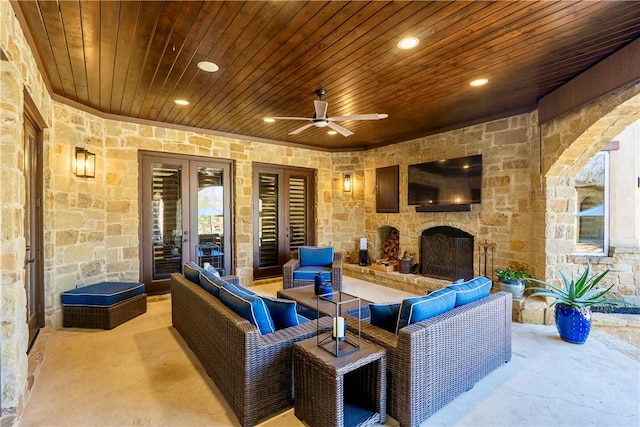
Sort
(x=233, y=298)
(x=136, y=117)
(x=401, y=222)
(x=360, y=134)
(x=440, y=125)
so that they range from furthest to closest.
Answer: (x=401, y=222) → (x=360, y=134) → (x=440, y=125) → (x=136, y=117) → (x=233, y=298)

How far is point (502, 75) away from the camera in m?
3.05

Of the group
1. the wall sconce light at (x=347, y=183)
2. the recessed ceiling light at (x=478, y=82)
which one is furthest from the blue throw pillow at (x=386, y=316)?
the wall sconce light at (x=347, y=183)

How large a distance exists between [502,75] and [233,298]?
332cm

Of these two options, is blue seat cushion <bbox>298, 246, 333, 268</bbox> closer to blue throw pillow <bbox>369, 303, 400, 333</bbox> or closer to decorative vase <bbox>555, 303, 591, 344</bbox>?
blue throw pillow <bbox>369, 303, 400, 333</bbox>

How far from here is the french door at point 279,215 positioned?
18.8 ft

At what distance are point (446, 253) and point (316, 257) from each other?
7.22ft

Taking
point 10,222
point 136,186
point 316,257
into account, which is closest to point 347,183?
point 316,257

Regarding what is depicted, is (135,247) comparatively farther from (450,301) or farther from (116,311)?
(450,301)

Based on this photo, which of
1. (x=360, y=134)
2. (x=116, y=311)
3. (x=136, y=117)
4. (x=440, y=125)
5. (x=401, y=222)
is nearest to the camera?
(x=116, y=311)

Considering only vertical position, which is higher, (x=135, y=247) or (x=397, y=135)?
→ (x=397, y=135)

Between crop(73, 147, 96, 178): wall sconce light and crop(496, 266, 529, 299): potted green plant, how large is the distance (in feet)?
18.1

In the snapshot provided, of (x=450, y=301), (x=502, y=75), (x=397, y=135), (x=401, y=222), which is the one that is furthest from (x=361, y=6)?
(x=401, y=222)

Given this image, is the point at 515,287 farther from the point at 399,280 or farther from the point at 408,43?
the point at 408,43

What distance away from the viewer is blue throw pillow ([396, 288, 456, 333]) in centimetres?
200
